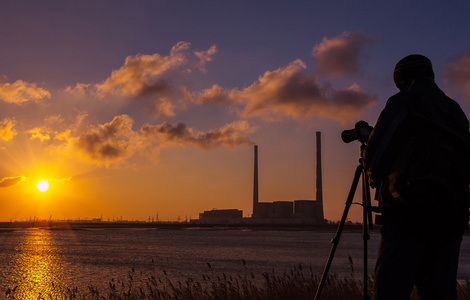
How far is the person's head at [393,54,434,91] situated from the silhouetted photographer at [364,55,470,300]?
98 mm

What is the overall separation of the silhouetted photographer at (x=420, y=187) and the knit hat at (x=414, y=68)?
10cm

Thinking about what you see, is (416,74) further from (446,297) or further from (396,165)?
(446,297)

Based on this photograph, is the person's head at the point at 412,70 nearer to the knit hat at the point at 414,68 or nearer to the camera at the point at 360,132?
the knit hat at the point at 414,68

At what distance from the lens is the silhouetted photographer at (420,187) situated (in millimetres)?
3203

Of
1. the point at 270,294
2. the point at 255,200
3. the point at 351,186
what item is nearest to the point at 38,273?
the point at 270,294

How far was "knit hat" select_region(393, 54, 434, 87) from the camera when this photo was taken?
3.67m

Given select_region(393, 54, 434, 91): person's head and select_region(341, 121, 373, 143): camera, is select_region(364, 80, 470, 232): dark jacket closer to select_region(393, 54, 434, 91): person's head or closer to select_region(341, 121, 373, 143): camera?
select_region(393, 54, 434, 91): person's head

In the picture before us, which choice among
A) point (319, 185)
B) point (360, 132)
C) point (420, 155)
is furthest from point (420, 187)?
point (319, 185)

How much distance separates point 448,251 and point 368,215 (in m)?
0.76

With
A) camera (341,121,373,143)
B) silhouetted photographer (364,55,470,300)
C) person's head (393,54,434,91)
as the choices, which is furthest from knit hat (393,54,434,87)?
camera (341,121,373,143)

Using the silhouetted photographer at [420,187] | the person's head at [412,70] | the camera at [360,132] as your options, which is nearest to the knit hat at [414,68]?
the person's head at [412,70]

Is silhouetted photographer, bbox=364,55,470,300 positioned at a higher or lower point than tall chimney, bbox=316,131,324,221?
lower

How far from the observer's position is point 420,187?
3.15m

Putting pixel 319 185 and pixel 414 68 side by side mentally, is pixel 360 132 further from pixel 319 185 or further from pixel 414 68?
pixel 319 185
